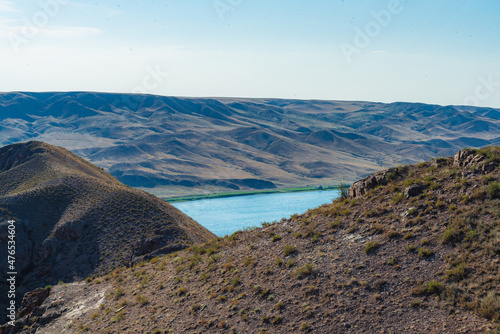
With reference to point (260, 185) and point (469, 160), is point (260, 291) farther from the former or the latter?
point (260, 185)

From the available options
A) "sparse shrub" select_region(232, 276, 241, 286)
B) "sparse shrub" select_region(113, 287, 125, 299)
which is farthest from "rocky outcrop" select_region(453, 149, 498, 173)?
"sparse shrub" select_region(113, 287, 125, 299)

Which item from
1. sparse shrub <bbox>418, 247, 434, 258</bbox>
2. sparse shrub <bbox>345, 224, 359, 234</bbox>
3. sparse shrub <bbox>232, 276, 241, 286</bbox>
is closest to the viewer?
sparse shrub <bbox>418, 247, 434, 258</bbox>

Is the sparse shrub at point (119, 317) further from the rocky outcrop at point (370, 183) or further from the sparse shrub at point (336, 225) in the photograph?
the rocky outcrop at point (370, 183)

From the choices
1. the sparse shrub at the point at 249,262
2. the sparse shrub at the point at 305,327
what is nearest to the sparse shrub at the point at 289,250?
the sparse shrub at the point at 249,262

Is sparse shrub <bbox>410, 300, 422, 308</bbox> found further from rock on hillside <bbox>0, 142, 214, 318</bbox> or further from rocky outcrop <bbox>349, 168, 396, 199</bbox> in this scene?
rock on hillside <bbox>0, 142, 214, 318</bbox>


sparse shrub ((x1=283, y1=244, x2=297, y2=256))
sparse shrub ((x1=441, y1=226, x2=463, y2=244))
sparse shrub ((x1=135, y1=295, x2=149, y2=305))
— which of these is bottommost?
sparse shrub ((x1=135, y1=295, x2=149, y2=305))

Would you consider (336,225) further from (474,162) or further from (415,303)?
(474,162)

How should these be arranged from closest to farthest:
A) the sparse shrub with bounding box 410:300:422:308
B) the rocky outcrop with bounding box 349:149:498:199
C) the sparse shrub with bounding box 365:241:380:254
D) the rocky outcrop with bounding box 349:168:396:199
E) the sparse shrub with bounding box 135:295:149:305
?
the sparse shrub with bounding box 410:300:422:308 → the sparse shrub with bounding box 365:241:380:254 → the rocky outcrop with bounding box 349:149:498:199 → the sparse shrub with bounding box 135:295:149:305 → the rocky outcrop with bounding box 349:168:396:199
